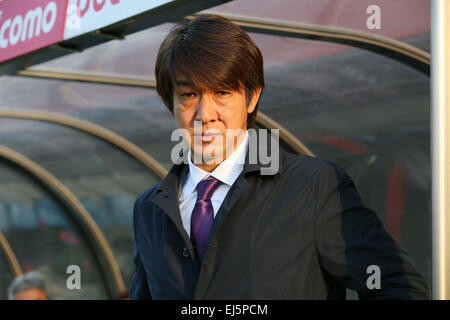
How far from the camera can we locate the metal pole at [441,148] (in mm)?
1831

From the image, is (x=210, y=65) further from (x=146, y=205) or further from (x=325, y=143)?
(x=325, y=143)

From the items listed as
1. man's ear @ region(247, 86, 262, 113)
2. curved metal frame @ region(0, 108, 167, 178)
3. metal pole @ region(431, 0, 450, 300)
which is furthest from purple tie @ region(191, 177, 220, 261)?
curved metal frame @ region(0, 108, 167, 178)

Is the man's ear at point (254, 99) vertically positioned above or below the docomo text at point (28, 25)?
below

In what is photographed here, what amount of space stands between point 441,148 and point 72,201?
719cm

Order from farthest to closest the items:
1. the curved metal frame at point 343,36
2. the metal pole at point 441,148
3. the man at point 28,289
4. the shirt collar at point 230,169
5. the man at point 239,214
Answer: the man at point 28,289 → the curved metal frame at point 343,36 → the shirt collar at point 230,169 → the metal pole at point 441,148 → the man at point 239,214

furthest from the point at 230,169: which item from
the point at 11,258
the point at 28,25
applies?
the point at 11,258

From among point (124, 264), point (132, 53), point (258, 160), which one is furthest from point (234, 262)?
point (124, 264)

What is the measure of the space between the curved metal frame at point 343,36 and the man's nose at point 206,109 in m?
2.56

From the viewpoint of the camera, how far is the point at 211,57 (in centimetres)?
183

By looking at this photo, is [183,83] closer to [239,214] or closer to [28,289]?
[239,214]

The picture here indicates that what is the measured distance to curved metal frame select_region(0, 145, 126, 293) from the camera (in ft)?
27.5

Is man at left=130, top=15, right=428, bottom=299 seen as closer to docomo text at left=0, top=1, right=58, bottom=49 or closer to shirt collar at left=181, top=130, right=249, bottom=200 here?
shirt collar at left=181, top=130, right=249, bottom=200

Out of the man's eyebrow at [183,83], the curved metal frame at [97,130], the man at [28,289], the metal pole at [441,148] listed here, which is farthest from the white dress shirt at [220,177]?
the curved metal frame at [97,130]

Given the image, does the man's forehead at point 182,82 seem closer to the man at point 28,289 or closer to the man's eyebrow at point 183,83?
the man's eyebrow at point 183,83
